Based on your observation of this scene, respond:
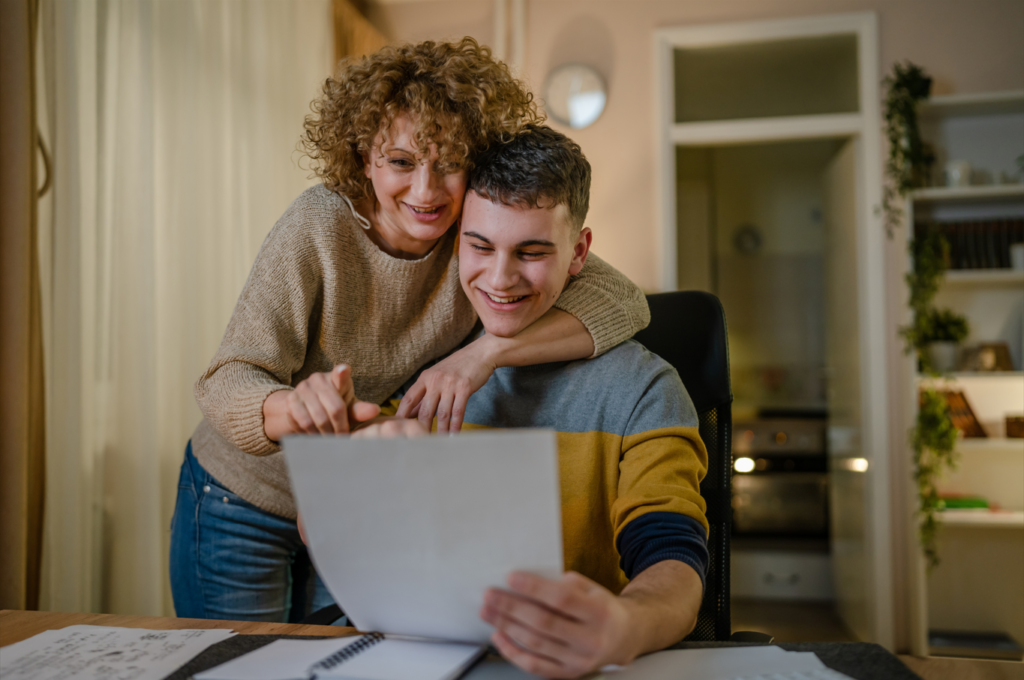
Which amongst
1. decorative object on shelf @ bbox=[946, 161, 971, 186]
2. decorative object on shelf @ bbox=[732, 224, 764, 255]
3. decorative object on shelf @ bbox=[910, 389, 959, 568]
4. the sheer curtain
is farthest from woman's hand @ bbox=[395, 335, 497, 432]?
decorative object on shelf @ bbox=[732, 224, 764, 255]

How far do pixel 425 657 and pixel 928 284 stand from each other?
284 centimetres

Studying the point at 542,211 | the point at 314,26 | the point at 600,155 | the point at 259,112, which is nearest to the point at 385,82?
the point at 542,211

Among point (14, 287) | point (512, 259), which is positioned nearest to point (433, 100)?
point (512, 259)

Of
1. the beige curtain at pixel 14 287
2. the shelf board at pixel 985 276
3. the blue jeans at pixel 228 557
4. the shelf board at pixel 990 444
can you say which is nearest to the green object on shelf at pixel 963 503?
the shelf board at pixel 990 444

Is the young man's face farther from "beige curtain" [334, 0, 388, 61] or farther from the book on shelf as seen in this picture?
the book on shelf

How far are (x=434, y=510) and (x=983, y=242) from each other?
10.2ft

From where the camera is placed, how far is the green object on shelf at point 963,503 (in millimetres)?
2805

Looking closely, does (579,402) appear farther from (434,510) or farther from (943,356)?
(943,356)

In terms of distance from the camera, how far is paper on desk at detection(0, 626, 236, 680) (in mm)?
A: 685

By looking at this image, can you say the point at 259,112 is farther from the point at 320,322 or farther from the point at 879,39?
the point at 879,39

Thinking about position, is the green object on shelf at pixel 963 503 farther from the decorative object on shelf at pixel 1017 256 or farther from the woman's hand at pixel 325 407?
the woman's hand at pixel 325 407

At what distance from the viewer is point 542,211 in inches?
38.9

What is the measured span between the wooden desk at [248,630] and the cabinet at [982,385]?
2.48 metres

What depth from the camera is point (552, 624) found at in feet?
1.91
